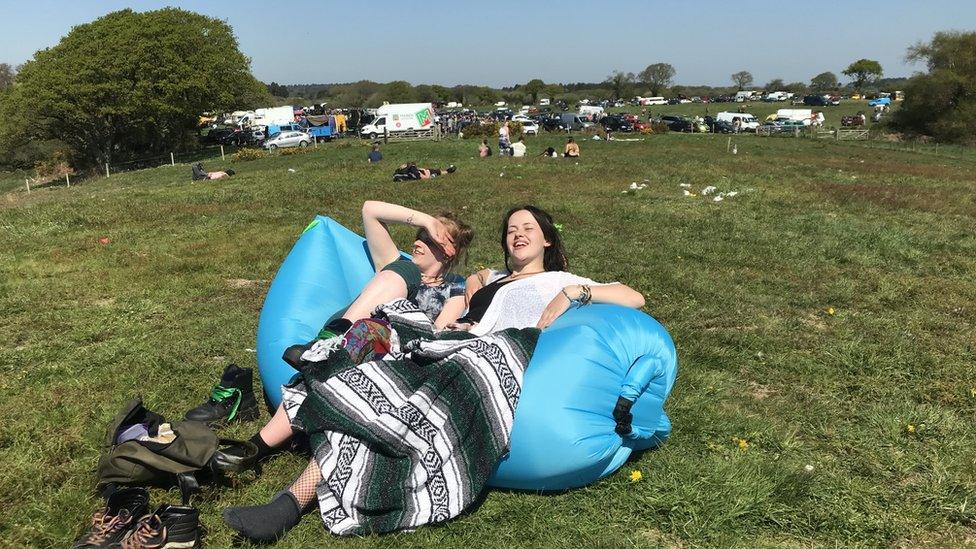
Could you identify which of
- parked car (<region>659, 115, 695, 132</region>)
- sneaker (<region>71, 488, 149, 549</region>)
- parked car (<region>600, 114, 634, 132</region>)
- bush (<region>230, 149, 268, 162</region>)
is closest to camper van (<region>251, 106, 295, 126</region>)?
bush (<region>230, 149, 268, 162</region>)

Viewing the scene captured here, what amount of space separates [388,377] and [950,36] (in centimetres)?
5858

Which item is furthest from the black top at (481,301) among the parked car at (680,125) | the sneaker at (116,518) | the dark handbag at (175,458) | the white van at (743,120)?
the white van at (743,120)

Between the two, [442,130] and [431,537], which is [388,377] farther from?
[442,130]

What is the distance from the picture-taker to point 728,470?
3113mm

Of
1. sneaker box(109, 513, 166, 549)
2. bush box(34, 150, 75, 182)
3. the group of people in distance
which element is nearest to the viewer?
sneaker box(109, 513, 166, 549)

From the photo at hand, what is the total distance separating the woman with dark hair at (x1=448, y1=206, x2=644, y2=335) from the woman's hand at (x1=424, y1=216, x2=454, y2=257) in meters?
0.27

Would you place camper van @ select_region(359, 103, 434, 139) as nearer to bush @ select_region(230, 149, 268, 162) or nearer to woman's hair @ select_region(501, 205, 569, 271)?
bush @ select_region(230, 149, 268, 162)

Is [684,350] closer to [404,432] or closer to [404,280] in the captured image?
[404,280]

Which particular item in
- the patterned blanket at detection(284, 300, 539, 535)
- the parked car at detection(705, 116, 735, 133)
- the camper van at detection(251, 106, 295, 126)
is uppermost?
the camper van at detection(251, 106, 295, 126)

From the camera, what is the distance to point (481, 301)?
362 cm

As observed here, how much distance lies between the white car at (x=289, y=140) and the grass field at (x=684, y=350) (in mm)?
23641

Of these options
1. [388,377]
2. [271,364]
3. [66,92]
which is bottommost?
[271,364]

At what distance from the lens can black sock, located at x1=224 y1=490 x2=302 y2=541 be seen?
8.46 feet

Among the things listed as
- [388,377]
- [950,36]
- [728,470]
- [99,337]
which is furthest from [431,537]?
[950,36]
